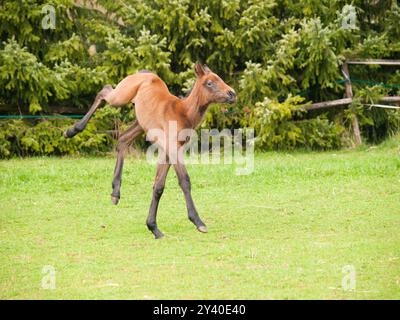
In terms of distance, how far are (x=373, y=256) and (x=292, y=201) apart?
3.50 meters

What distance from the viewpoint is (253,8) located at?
50.7 ft

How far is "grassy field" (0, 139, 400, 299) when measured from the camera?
23.5 feet

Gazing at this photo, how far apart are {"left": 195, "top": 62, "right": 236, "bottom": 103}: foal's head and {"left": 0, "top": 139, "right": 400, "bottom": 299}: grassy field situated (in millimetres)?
1669

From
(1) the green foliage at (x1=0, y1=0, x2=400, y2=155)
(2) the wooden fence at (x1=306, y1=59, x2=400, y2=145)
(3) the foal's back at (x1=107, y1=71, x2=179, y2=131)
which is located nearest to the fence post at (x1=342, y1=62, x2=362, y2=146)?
(2) the wooden fence at (x1=306, y1=59, x2=400, y2=145)

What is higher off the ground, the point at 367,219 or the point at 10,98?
the point at 10,98

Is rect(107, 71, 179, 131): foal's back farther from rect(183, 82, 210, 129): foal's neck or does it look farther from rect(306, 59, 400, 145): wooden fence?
rect(306, 59, 400, 145): wooden fence

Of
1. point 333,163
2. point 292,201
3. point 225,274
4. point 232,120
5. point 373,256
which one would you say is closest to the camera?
point 225,274

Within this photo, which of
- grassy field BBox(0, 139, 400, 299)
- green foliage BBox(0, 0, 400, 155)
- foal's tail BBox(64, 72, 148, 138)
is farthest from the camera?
green foliage BBox(0, 0, 400, 155)

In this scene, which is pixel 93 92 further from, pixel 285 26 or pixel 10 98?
pixel 285 26

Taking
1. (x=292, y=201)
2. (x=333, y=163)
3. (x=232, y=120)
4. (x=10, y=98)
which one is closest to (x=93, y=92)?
(x=10, y=98)

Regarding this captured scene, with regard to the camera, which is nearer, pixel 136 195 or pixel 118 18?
pixel 136 195

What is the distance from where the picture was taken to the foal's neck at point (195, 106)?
30.5ft

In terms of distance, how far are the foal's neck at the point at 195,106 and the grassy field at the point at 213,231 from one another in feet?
4.65

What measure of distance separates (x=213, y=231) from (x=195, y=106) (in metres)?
1.60
